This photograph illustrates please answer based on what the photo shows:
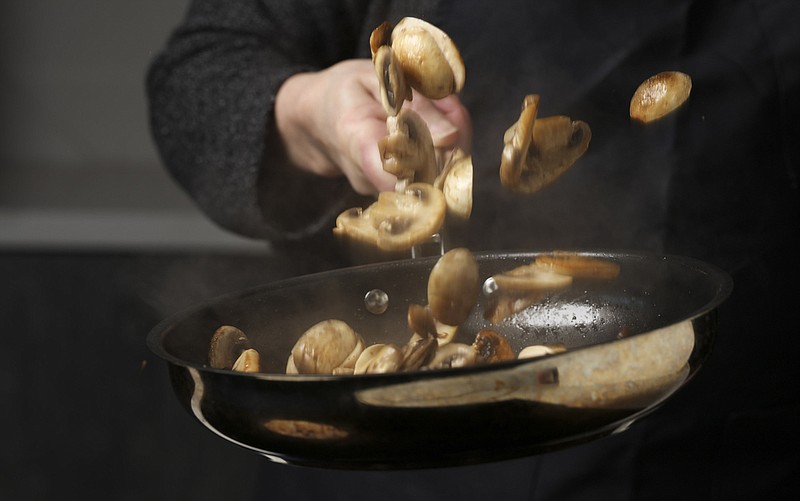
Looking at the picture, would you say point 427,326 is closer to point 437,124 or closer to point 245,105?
point 437,124

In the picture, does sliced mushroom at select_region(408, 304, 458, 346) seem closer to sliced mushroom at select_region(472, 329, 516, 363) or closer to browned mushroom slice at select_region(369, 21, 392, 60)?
sliced mushroom at select_region(472, 329, 516, 363)

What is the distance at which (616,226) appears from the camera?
28.0 inches

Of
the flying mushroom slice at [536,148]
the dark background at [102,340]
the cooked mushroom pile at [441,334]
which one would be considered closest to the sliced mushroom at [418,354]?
the cooked mushroom pile at [441,334]

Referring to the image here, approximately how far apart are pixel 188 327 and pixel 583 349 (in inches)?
7.7

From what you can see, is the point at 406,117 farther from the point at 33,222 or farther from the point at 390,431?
the point at 33,222

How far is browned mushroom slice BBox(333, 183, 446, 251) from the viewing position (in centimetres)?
44

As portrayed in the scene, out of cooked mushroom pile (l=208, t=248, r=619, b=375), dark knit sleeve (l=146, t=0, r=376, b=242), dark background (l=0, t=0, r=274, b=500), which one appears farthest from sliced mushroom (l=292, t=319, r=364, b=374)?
dark background (l=0, t=0, r=274, b=500)

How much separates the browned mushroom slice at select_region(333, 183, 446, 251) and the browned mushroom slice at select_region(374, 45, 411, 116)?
1.8 inches

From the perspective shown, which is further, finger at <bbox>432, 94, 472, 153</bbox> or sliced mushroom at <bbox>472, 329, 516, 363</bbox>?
finger at <bbox>432, 94, 472, 153</bbox>

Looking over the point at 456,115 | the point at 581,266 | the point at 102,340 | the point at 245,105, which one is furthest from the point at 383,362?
the point at 102,340

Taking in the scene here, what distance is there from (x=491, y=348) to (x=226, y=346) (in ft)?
0.40

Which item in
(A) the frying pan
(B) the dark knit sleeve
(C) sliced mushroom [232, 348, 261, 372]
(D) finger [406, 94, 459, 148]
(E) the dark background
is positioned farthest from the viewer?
(E) the dark background

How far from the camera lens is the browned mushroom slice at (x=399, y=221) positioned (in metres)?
0.44

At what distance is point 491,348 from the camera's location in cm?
41
